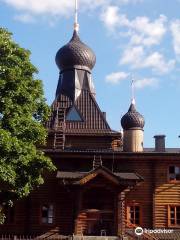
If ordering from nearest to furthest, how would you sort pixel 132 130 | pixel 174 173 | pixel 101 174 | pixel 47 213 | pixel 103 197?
pixel 101 174
pixel 103 197
pixel 47 213
pixel 174 173
pixel 132 130

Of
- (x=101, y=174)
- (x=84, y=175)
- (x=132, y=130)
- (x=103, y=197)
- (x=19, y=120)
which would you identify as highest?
(x=132, y=130)

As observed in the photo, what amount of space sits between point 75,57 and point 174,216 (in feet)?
50.3

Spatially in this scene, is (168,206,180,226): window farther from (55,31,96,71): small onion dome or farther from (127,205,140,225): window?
(55,31,96,71): small onion dome

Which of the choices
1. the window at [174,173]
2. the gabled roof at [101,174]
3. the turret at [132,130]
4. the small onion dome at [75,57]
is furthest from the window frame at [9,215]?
the small onion dome at [75,57]

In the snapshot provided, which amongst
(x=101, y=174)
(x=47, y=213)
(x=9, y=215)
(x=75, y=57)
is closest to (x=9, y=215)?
(x=9, y=215)

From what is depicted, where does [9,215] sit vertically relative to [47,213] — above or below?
below

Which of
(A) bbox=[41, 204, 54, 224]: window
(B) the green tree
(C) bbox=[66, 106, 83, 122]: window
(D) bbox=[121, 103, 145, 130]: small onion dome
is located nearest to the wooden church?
(A) bbox=[41, 204, 54, 224]: window

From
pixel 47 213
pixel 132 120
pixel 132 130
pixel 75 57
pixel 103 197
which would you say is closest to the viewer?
pixel 103 197

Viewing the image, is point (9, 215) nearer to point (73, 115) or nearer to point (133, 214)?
point (133, 214)

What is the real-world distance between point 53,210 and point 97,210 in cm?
328

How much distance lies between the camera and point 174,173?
30.8 metres

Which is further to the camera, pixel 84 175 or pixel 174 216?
pixel 174 216

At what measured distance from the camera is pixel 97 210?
28422mm

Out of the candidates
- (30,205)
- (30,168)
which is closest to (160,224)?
(30,205)
